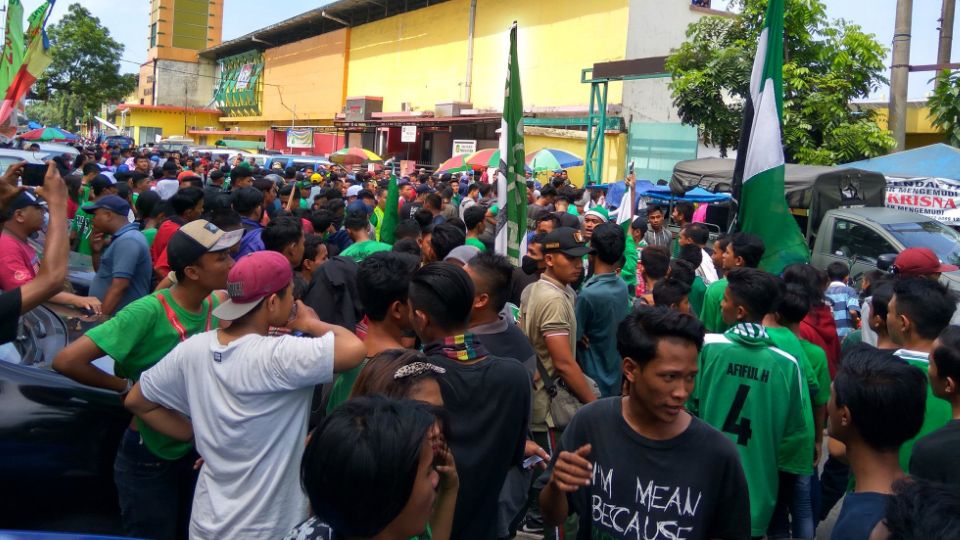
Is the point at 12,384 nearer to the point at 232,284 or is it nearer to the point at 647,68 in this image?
the point at 232,284

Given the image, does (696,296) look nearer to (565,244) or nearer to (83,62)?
(565,244)

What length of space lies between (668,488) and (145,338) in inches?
84.8

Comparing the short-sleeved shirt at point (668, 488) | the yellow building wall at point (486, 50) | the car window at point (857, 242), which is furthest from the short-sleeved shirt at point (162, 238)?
the yellow building wall at point (486, 50)

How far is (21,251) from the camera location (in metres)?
4.61

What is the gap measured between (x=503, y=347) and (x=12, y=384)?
2.12m

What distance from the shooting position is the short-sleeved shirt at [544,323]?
4047 mm

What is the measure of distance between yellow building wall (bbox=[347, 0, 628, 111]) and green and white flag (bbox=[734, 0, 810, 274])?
22.2 metres

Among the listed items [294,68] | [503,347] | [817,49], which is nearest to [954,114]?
[817,49]

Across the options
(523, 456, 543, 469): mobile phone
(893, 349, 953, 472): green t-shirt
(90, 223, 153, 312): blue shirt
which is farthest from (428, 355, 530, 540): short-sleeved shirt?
(90, 223, 153, 312): blue shirt

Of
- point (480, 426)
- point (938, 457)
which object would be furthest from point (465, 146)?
point (938, 457)

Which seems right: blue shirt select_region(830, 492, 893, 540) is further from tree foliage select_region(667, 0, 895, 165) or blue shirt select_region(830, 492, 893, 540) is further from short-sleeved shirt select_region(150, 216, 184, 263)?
tree foliage select_region(667, 0, 895, 165)

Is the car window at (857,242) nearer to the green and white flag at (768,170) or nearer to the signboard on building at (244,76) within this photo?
the green and white flag at (768,170)

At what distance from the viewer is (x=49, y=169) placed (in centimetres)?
322

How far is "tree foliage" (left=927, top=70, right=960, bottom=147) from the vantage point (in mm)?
15539
